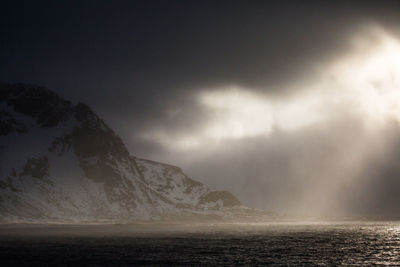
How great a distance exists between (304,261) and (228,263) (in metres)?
14.8

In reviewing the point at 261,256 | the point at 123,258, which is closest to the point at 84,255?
the point at 123,258

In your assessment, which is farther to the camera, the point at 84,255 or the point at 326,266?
the point at 84,255

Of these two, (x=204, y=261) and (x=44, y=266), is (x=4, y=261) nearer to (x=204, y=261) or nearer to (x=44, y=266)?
(x=44, y=266)

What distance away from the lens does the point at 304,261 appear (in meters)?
82.0

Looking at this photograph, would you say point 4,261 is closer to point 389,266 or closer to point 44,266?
point 44,266

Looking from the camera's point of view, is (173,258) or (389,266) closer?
(389,266)

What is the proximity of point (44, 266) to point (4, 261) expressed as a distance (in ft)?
38.6

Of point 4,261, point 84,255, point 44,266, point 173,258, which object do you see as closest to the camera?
point 44,266

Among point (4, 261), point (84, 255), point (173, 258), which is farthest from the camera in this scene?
point (84, 255)

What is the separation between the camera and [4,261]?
81.0m

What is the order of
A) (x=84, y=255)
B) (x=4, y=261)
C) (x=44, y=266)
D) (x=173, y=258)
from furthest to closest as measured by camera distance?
1. (x=84, y=255)
2. (x=173, y=258)
3. (x=4, y=261)
4. (x=44, y=266)

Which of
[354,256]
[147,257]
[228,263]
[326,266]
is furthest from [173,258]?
[354,256]

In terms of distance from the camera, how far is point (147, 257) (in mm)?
90062

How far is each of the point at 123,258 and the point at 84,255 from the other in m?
11.0
